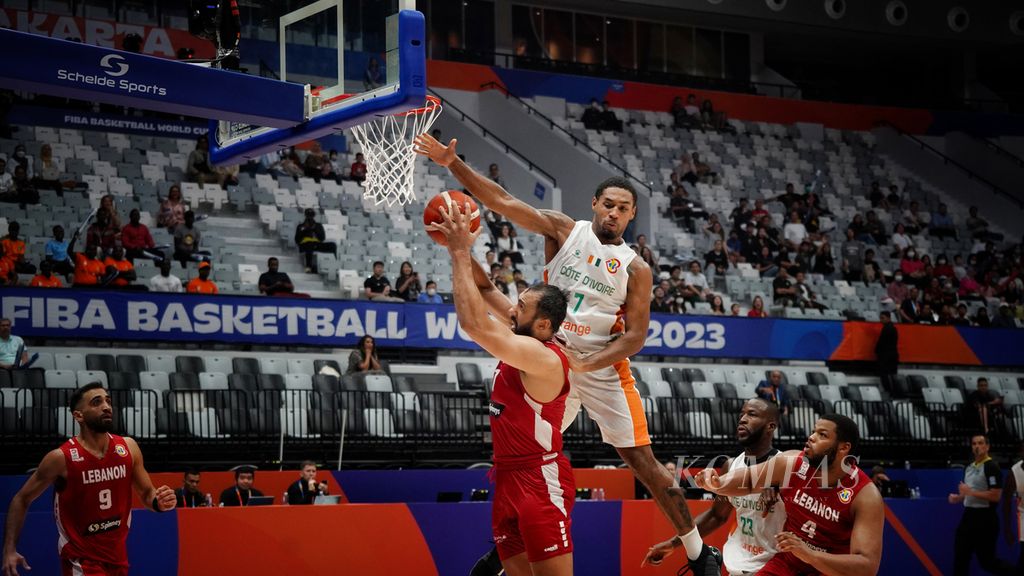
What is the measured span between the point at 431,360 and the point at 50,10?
11.9 metres

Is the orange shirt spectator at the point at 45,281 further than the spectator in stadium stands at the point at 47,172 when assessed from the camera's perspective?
No

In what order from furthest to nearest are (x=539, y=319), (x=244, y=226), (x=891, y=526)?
(x=244, y=226)
(x=891, y=526)
(x=539, y=319)

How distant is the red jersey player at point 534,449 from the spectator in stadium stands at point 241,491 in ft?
19.4

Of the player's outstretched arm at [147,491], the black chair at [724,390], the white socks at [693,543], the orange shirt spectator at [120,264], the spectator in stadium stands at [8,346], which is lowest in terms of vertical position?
the white socks at [693,543]

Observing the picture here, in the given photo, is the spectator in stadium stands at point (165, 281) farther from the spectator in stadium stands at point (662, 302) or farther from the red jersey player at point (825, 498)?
the red jersey player at point (825, 498)

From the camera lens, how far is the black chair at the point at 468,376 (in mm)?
16922

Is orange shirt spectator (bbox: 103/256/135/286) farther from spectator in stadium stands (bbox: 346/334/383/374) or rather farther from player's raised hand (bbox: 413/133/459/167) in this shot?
player's raised hand (bbox: 413/133/459/167)

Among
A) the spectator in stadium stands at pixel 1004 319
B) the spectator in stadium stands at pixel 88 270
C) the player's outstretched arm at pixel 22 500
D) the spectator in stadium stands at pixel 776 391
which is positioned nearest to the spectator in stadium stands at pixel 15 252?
the spectator in stadium stands at pixel 88 270

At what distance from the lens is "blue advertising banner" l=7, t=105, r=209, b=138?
2089 centimetres

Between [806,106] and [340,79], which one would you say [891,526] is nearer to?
[340,79]

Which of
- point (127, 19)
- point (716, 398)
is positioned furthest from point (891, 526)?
point (127, 19)

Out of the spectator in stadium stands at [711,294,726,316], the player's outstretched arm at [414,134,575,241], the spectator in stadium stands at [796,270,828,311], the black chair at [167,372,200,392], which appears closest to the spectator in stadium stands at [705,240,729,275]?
the spectator in stadium stands at [796,270,828,311]

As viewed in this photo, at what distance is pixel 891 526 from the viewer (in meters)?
12.8

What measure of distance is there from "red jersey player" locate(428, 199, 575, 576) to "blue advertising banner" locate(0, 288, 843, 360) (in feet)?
33.7
